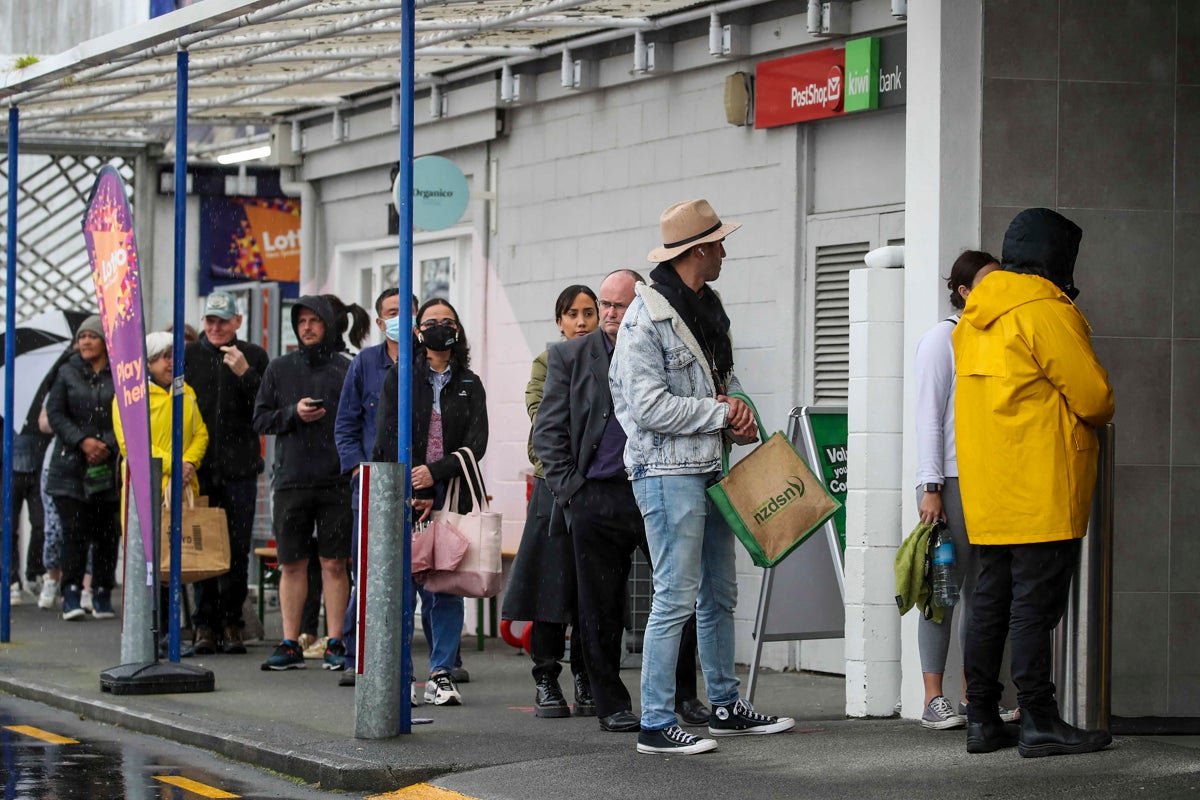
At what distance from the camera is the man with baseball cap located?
11422mm

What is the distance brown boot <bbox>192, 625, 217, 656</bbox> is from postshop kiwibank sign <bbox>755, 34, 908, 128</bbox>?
4333 millimetres

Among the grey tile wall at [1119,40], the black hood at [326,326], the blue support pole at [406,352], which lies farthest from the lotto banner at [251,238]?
the grey tile wall at [1119,40]

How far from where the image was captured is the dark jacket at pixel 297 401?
34.6 ft

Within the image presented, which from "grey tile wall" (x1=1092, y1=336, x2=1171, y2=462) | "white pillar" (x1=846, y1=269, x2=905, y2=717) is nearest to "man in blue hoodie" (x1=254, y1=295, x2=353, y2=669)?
"white pillar" (x1=846, y1=269, x2=905, y2=717)

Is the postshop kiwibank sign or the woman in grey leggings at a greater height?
the postshop kiwibank sign

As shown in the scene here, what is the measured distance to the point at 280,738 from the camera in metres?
7.78

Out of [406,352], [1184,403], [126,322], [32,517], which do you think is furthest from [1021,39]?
[32,517]

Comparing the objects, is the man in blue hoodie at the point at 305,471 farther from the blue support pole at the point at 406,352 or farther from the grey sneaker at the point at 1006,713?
the grey sneaker at the point at 1006,713

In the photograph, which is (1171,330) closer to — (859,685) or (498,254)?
(859,685)

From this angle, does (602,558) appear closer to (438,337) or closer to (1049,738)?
(438,337)

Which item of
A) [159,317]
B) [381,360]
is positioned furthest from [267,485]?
[381,360]

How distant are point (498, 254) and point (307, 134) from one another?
9.07 feet

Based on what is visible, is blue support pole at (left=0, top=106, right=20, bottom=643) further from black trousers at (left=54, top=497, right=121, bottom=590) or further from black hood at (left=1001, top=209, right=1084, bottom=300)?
black hood at (left=1001, top=209, right=1084, bottom=300)

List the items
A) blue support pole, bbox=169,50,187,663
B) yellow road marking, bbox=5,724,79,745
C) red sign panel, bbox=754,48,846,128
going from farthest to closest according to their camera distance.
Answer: red sign panel, bbox=754,48,846,128 < blue support pole, bbox=169,50,187,663 < yellow road marking, bbox=5,724,79,745
